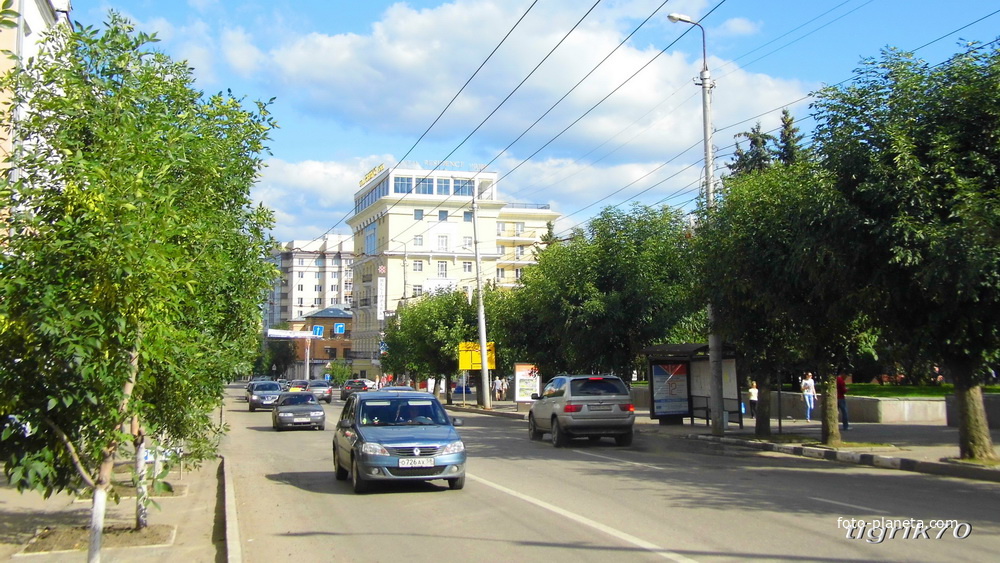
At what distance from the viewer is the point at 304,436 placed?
94.5 feet

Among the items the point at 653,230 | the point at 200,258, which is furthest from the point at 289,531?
the point at 653,230

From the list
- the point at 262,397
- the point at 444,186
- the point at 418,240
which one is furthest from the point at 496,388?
the point at 444,186

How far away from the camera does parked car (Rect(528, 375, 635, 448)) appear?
21.8m

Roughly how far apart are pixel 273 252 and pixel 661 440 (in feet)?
49.2

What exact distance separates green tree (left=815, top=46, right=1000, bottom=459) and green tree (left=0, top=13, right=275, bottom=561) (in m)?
10.8

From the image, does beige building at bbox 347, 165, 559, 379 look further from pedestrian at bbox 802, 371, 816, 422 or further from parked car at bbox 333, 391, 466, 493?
parked car at bbox 333, 391, 466, 493

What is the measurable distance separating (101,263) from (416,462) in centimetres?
665

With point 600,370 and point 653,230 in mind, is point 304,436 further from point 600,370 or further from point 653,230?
point 653,230

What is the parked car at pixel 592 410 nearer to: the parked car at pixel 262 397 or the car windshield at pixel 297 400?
the car windshield at pixel 297 400

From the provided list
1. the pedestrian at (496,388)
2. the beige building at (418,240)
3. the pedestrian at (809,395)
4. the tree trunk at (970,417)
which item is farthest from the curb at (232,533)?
the beige building at (418,240)

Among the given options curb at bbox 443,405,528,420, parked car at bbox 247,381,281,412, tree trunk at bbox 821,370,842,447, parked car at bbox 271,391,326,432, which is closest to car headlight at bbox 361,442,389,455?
tree trunk at bbox 821,370,842,447

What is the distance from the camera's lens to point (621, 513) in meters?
11.0

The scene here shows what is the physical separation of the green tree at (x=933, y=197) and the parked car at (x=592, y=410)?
752 centimetres

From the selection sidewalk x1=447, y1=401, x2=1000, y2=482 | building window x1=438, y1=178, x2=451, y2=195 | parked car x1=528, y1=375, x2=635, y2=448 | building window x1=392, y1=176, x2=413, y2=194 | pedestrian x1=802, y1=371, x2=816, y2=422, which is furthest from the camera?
building window x1=438, y1=178, x2=451, y2=195
